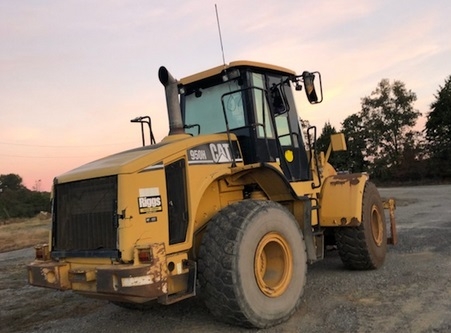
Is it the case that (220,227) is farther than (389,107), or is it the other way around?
(389,107)

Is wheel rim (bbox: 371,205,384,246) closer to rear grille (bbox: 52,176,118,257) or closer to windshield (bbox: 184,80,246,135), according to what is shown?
windshield (bbox: 184,80,246,135)

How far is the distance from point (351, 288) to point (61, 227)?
378 centimetres

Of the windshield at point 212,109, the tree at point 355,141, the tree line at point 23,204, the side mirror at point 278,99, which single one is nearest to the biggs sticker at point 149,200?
the windshield at point 212,109

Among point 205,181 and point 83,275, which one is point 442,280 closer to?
point 205,181

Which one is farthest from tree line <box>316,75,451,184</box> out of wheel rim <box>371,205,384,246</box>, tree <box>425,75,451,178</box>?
wheel rim <box>371,205,384,246</box>

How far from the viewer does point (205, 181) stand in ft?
16.4

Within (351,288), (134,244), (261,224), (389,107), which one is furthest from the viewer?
(389,107)

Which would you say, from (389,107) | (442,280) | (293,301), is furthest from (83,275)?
(389,107)

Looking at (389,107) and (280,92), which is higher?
(389,107)

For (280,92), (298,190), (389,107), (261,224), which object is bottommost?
(261,224)

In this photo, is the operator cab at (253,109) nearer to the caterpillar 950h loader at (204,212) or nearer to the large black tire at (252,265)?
the caterpillar 950h loader at (204,212)

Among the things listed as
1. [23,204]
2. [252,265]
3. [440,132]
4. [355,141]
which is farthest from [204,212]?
[355,141]

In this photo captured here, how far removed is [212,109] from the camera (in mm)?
6234

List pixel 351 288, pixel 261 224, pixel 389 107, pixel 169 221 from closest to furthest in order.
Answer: pixel 169 221, pixel 261 224, pixel 351 288, pixel 389 107
